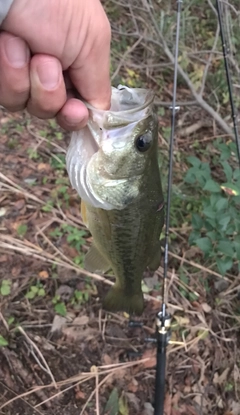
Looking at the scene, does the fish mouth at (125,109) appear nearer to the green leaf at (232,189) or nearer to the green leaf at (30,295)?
the green leaf at (232,189)

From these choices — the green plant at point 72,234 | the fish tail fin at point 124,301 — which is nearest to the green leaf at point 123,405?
the fish tail fin at point 124,301

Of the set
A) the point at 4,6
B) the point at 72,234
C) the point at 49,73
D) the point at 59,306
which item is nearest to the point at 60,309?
the point at 59,306

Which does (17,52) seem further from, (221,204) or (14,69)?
(221,204)

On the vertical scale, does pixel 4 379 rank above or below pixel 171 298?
above

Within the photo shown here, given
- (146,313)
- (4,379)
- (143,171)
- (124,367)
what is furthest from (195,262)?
(143,171)

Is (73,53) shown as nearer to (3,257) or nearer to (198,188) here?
(3,257)

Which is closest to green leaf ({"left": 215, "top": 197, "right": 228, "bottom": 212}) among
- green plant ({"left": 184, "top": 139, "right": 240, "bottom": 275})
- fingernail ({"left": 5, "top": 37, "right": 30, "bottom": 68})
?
green plant ({"left": 184, "top": 139, "right": 240, "bottom": 275})

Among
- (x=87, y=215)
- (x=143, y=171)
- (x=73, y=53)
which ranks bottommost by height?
(x=87, y=215)
